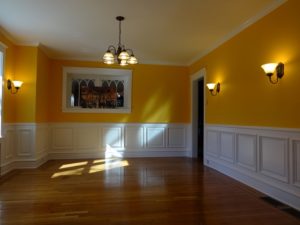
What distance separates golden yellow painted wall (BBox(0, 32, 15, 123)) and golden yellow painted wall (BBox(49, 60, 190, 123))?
4.89 feet

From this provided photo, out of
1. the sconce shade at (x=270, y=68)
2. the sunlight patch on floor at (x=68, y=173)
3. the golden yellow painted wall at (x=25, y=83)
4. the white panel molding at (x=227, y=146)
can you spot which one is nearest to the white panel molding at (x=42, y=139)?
the golden yellow painted wall at (x=25, y=83)

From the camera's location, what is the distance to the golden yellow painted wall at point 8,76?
454 centimetres

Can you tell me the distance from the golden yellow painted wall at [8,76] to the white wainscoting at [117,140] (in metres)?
1.46

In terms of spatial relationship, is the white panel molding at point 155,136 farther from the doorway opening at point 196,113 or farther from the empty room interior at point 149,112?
the doorway opening at point 196,113

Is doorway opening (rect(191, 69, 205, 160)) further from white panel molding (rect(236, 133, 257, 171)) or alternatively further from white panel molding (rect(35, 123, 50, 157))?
white panel molding (rect(35, 123, 50, 157))

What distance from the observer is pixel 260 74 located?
3584 millimetres

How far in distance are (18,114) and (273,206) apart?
192 inches

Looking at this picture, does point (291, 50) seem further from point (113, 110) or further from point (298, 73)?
point (113, 110)

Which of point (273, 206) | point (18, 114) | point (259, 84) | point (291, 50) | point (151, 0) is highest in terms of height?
point (151, 0)

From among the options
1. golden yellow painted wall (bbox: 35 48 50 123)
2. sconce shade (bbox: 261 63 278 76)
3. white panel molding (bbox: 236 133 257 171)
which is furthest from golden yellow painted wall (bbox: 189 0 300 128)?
golden yellow painted wall (bbox: 35 48 50 123)

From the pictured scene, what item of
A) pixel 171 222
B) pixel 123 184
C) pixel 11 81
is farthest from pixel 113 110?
pixel 171 222

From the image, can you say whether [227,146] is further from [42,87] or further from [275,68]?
[42,87]

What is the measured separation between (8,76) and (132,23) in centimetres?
272

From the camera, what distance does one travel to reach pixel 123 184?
3.85 m
